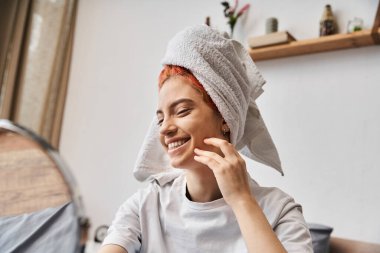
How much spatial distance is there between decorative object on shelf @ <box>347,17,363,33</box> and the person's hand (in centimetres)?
100

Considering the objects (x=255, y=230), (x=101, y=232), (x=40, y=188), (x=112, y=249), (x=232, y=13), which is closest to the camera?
(x=40, y=188)

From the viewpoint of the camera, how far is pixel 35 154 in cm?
54

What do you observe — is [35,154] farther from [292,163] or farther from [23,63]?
[23,63]

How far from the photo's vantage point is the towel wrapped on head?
100cm

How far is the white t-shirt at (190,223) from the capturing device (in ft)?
3.08

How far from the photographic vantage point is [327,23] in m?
1.61

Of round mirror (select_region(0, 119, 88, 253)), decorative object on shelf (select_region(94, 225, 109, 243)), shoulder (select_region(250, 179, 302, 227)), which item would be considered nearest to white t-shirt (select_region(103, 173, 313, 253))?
shoulder (select_region(250, 179, 302, 227))

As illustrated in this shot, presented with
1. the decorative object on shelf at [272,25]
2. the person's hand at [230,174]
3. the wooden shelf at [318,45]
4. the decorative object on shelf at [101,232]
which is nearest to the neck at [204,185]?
the person's hand at [230,174]

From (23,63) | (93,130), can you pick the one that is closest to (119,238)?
(93,130)

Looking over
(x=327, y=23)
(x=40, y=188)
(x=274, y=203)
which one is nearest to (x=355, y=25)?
(x=327, y=23)

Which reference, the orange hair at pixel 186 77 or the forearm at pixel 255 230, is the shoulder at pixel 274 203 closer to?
the forearm at pixel 255 230

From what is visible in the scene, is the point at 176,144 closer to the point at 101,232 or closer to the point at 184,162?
the point at 184,162

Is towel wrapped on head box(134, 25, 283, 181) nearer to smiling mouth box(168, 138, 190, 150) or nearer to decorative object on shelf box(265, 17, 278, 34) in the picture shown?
smiling mouth box(168, 138, 190, 150)

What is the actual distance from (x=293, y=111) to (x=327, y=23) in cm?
42
